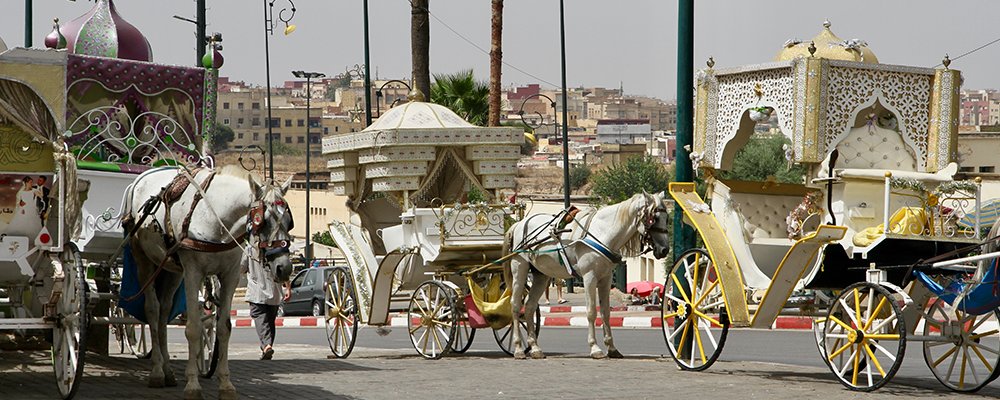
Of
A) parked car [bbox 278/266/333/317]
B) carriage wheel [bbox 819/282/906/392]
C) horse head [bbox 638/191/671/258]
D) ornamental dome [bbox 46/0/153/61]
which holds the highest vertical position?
ornamental dome [bbox 46/0/153/61]

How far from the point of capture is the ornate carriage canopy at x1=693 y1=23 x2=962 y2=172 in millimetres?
12680

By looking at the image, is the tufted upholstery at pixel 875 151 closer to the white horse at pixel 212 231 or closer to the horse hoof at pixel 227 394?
the white horse at pixel 212 231

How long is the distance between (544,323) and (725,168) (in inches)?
466

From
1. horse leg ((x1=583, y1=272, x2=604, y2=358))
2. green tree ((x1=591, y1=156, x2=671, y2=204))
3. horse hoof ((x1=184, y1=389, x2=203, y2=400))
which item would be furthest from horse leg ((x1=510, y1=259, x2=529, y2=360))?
green tree ((x1=591, y1=156, x2=671, y2=204))

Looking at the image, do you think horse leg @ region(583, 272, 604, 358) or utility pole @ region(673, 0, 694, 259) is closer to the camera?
utility pole @ region(673, 0, 694, 259)

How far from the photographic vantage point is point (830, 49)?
1431 cm

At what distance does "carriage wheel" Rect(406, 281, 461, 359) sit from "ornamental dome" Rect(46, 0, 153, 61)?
4.46 m

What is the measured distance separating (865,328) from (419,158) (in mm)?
7260

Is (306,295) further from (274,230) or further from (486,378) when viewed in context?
(274,230)

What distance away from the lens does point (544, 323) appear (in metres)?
25.9

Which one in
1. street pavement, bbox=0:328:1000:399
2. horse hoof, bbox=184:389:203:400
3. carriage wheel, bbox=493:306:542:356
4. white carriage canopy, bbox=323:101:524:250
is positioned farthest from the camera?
white carriage canopy, bbox=323:101:524:250

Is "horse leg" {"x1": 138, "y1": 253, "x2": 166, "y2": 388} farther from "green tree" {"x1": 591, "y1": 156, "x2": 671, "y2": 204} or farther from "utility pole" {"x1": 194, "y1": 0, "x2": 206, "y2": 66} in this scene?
"green tree" {"x1": 591, "y1": 156, "x2": 671, "y2": 204}

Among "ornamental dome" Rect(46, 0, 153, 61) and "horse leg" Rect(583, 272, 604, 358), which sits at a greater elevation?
"ornamental dome" Rect(46, 0, 153, 61)

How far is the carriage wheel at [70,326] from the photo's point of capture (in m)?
10.4
